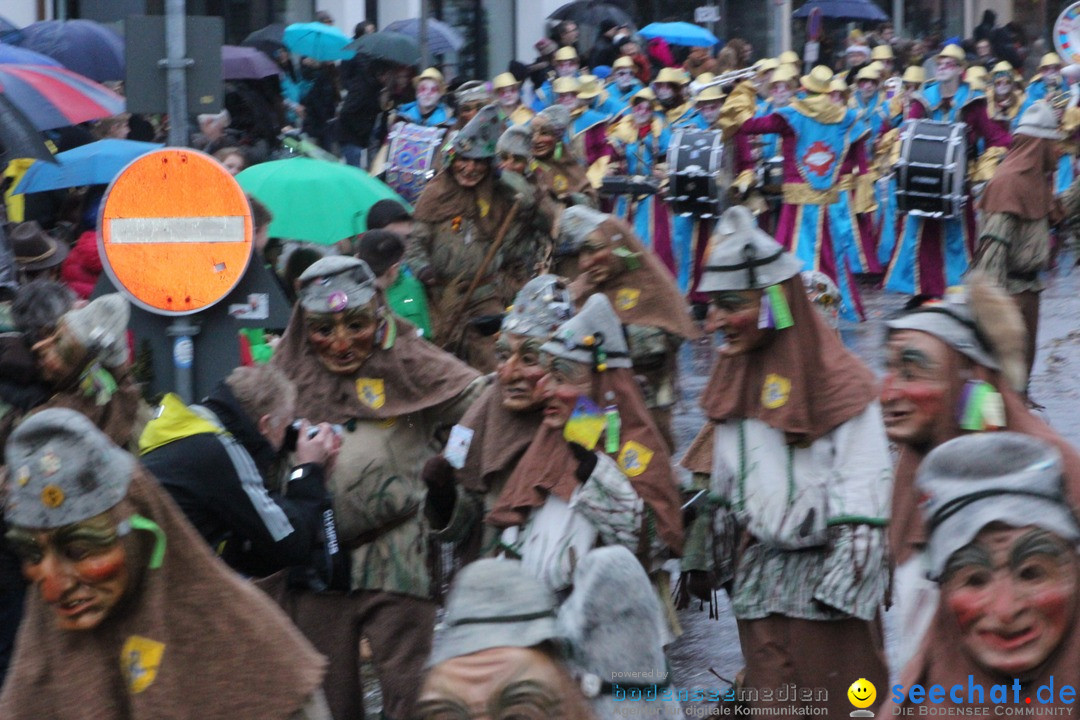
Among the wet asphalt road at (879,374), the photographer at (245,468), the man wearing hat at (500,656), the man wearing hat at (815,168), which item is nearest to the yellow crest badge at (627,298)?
the wet asphalt road at (879,374)

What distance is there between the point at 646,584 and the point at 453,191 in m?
5.71

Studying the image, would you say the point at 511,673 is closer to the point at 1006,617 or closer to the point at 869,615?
the point at 1006,617

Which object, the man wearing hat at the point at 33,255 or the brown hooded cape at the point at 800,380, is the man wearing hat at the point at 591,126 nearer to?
the man wearing hat at the point at 33,255

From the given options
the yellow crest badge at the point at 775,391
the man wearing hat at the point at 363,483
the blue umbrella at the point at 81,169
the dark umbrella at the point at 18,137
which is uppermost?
the dark umbrella at the point at 18,137

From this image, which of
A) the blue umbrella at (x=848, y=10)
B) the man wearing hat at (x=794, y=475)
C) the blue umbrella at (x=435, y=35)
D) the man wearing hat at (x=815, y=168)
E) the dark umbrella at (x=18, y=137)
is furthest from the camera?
the blue umbrella at (x=848, y=10)

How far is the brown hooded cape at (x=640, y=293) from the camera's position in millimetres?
7426

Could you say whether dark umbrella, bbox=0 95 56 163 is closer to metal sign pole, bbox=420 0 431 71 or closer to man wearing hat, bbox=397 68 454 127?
man wearing hat, bbox=397 68 454 127

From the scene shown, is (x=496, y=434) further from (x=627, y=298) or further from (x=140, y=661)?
(x=140, y=661)

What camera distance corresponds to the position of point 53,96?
35.9 feet

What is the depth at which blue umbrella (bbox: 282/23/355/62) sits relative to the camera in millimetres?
18547

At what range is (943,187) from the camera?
551 inches

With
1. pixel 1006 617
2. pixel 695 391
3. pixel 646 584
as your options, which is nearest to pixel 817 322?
pixel 646 584

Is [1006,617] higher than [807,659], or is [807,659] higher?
[1006,617]

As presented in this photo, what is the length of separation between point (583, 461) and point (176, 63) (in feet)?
8.35
